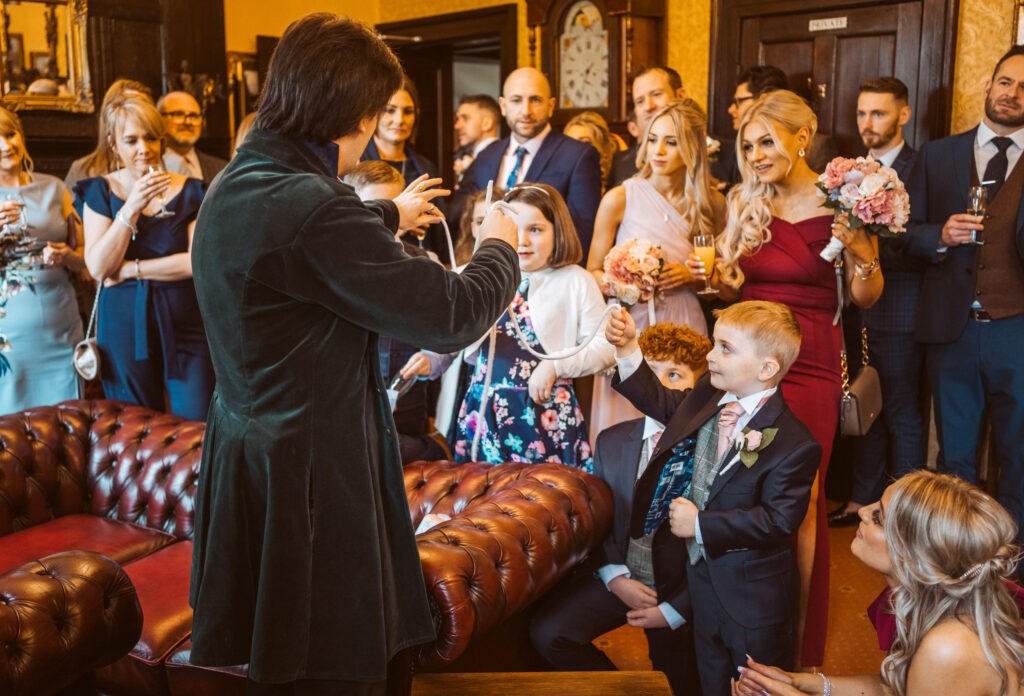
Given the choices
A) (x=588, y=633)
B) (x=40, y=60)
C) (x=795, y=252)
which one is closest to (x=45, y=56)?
(x=40, y=60)

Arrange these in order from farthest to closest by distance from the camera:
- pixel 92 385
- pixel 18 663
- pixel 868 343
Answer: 1. pixel 868 343
2. pixel 92 385
3. pixel 18 663

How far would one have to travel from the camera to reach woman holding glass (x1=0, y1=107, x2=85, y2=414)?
155 inches

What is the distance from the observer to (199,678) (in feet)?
7.95

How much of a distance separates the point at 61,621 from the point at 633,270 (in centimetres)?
192

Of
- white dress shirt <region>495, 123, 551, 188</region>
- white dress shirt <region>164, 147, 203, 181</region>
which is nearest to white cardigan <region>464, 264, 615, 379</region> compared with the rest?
white dress shirt <region>495, 123, 551, 188</region>

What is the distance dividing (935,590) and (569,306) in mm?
1627

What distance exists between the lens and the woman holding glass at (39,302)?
3.95 metres

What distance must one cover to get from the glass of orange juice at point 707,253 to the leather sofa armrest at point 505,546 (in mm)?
937

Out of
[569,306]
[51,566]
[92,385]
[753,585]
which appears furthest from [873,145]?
[51,566]

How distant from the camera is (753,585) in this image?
245cm

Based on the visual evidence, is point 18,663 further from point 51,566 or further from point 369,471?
point 369,471

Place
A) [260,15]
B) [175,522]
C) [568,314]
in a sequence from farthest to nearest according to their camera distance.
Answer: [260,15] → [568,314] → [175,522]

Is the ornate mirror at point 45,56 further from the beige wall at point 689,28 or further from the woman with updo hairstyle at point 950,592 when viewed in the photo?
the woman with updo hairstyle at point 950,592

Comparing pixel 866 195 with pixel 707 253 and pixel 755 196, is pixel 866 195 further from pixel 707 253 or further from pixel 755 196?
pixel 707 253
